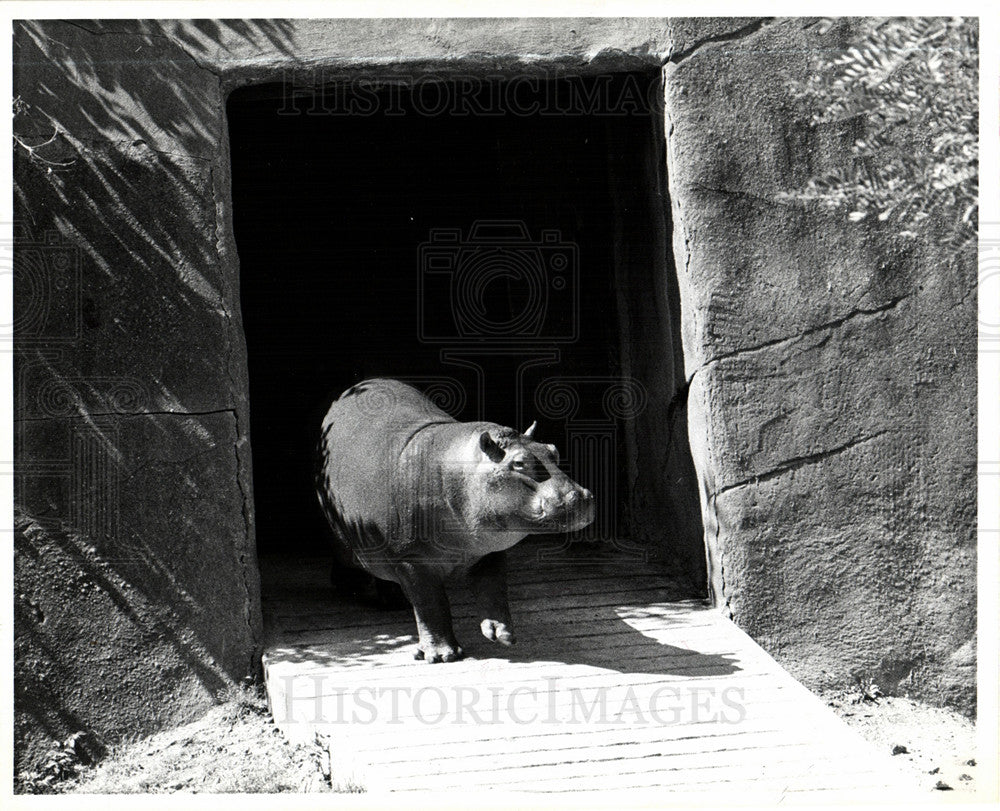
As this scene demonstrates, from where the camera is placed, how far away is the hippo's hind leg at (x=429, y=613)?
5.91m

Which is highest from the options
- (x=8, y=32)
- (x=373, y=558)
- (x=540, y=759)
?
(x=8, y=32)

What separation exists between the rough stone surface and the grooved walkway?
0.55 m

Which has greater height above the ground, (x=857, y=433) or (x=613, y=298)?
(x=613, y=298)

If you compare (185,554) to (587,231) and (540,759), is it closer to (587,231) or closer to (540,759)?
(540,759)

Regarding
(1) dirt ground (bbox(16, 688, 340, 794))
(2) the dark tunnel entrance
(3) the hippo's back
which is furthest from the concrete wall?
(2) the dark tunnel entrance

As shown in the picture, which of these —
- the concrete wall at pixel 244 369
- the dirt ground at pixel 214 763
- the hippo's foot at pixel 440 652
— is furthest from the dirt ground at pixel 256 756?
the hippo's foot at pixel 440 652

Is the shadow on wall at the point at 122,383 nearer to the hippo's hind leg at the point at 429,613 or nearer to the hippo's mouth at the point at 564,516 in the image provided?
the hippo's hind leg at the point at 429,613

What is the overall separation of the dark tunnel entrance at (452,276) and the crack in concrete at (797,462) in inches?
37.9

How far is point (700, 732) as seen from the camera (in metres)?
5.26

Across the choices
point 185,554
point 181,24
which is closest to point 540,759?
point 185,554

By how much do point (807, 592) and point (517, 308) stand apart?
8.81ft

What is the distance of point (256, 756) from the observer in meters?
5.76

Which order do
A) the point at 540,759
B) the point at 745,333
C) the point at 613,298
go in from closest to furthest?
the point at 540,759 < the point at 745,333 < the point at 613,298

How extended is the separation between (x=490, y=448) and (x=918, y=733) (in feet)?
8.51
